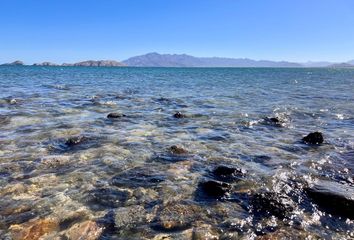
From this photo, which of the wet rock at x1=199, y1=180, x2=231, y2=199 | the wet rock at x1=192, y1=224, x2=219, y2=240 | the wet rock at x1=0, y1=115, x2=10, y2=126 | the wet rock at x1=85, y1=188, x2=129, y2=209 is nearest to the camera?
the wet rock at x1=192, y1=224, x2=219, y2=240

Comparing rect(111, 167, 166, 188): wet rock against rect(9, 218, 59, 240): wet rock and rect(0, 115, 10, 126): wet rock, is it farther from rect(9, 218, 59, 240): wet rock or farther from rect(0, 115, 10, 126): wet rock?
rect(0, 115, 10, 126): wet rock

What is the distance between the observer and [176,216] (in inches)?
301

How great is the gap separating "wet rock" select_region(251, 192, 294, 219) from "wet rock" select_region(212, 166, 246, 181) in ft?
4.57

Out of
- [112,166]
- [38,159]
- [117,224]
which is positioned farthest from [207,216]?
[38,159]

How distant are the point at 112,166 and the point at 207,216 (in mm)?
4301

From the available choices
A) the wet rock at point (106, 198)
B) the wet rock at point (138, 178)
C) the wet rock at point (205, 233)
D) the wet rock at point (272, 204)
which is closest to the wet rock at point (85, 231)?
the wet rock at point (106, 198)

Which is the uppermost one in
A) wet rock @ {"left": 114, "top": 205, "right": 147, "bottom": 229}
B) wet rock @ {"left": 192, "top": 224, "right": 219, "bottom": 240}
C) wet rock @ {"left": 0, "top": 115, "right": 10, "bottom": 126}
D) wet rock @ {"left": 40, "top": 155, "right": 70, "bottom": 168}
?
wet rock @ {"left": 114, "top": 205, "right": 147, "bottom": 229}

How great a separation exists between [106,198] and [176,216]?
6.30 ft

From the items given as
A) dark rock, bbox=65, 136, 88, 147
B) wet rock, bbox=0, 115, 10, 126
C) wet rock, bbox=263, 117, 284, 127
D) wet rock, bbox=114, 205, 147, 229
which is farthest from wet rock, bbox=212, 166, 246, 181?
wet rock, bbox=0, 115, 10, 126

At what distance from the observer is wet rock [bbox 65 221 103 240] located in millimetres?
6706

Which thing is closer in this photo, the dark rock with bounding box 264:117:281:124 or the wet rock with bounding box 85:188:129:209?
the wet rock with bounding box 85:188:129:209

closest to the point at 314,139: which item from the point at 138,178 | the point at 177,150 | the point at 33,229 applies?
the point at 177,150

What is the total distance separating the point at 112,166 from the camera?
35.9 feet

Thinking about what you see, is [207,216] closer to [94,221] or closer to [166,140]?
[94,221]
